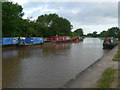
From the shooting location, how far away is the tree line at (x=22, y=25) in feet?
125

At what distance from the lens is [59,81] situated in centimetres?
990

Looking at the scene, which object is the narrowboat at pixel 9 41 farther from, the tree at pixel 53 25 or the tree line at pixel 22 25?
the tree at pixel 53 25

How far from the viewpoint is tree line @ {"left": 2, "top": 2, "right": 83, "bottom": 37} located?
38.1m

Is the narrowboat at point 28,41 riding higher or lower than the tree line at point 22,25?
lower

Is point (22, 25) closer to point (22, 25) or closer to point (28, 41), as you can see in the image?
point (22, 25)

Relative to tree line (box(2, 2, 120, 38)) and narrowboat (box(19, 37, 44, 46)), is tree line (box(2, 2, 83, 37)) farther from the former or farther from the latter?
narrowboat (box(19, 37, 44, 46))

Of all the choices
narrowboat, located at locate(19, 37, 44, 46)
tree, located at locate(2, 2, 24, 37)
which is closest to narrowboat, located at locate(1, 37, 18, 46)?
narrowboat, located at locate(19, 37, 44, 46)

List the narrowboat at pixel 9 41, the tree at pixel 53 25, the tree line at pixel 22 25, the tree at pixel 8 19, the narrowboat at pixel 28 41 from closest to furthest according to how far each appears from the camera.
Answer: the narrowboat at pixel 9 41, the tree at pixel 8 19, the tree line at pixel 22 25, the narrowboat at pixel 28 41, the tree at pixel 53 25

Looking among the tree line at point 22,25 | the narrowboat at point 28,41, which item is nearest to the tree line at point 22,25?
the tree line at point 22,25

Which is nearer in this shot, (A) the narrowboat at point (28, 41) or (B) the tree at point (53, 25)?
(A) the narrowboat at point (28, 41)

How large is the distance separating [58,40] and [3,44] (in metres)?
31.6

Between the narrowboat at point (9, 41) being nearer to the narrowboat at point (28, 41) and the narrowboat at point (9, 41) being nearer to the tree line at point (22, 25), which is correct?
the narrowboat at point (28, 41)

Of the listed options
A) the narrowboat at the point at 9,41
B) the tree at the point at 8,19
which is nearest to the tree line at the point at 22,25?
the tree at the point at 8,19

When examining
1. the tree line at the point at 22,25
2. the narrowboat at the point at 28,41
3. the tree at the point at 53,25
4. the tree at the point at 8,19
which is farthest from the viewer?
the tree at the point at 53,25
